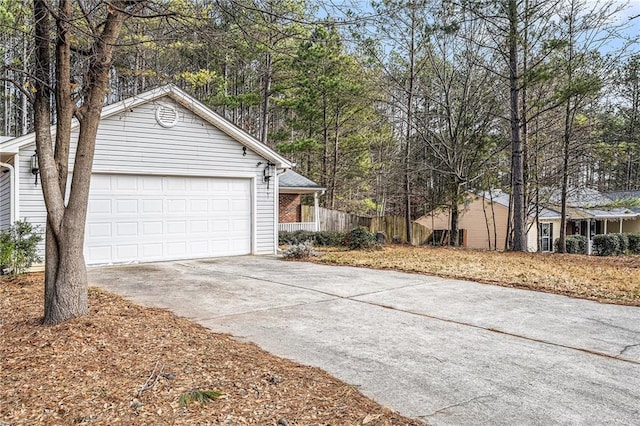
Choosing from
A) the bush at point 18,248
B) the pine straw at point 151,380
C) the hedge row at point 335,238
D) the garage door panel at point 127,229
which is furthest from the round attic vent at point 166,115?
the pine straw at point 151,380

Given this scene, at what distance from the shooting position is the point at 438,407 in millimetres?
3123

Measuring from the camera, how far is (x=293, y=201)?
18.8 meters

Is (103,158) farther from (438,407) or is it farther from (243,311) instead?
(438,407)

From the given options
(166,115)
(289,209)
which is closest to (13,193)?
(166,115)

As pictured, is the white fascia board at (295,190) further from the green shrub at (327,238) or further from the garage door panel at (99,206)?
the garage door panel at (99,206)

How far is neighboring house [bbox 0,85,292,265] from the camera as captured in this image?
9.93 meters

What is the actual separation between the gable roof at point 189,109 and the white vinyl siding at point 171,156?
0.48 ft

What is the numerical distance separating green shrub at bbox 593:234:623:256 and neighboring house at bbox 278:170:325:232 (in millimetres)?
12897

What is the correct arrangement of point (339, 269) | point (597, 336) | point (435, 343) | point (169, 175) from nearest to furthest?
point (435, 343) → point (597, 336) → point (339, 269) → point (169, 175)

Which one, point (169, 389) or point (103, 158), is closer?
point (169, 389)

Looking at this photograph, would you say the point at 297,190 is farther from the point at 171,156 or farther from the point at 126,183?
the point at 126,183

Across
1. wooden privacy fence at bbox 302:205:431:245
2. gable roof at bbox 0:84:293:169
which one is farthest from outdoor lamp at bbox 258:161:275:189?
wooden privacy fence at bbox 302:205:431:245

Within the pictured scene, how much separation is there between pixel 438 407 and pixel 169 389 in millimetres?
1845

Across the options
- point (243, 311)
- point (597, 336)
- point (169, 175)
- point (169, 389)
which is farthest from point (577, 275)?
point (169, 175)
